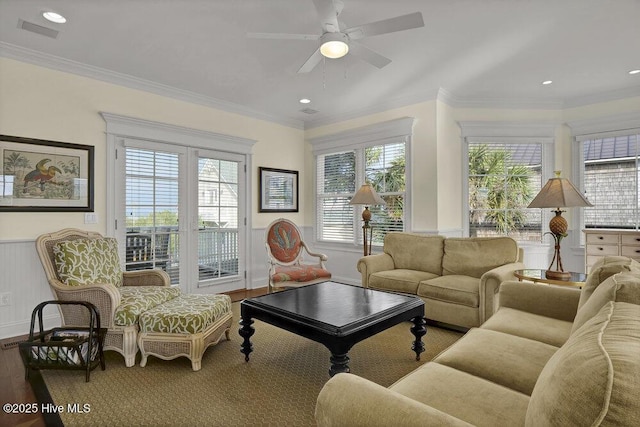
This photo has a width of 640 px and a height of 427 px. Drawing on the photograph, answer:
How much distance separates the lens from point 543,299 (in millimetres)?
2250

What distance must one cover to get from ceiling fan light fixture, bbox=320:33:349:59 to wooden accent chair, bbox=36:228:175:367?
7.86 ft

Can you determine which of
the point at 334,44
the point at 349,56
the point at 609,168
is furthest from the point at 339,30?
the point at 609,168

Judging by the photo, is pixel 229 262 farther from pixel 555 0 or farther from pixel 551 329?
pixel 555 0

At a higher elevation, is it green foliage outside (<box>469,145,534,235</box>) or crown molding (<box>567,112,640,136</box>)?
crown molding (<box>567,112,640,136</box>)

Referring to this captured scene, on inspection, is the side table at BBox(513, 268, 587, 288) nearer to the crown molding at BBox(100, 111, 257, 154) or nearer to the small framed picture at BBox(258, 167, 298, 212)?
the small framed picture at BBox(258, 167, 298, 212)

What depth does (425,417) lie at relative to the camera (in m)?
0.94

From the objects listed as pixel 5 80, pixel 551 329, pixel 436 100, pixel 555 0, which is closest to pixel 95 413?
pixel 551 329

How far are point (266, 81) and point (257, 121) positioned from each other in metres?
1.24

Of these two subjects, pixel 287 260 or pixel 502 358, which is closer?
pixel 502 358

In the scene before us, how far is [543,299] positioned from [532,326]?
361mm

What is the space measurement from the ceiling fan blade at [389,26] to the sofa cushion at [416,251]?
2416 millimetres

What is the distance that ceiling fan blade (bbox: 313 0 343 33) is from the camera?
2.09 metres

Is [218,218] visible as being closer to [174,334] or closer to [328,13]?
[174,334]

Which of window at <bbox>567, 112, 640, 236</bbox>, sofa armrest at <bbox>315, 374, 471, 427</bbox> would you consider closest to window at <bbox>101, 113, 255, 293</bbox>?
sofa armrest at <bbox>315, 374, 471, 427</bbox>
